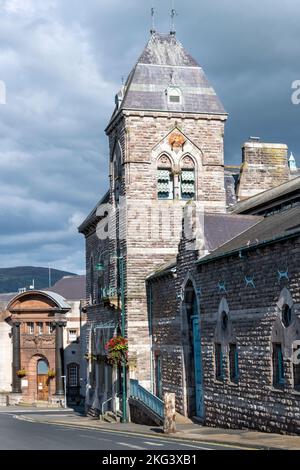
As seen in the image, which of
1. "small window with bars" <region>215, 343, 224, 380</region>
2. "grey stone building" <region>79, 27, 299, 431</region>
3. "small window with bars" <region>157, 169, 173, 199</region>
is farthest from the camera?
"small window with bars" <region>157, 169, 173, 199</region>

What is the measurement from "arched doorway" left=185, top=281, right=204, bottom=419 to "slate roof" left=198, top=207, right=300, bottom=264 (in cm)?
273

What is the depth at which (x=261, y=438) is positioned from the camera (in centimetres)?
2014

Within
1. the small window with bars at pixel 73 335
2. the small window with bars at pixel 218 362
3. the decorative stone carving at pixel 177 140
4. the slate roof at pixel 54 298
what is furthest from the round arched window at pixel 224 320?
the small window with bars at pixel 73 335

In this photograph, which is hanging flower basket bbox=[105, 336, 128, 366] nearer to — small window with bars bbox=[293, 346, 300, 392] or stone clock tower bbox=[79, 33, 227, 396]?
stone clock tower bbox=[79, 33, 227, 396]

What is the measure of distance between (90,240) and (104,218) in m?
4.56

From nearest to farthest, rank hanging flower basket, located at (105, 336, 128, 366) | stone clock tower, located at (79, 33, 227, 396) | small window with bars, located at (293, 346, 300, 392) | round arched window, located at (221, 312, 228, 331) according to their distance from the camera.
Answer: small window with bars, located at (293, 346, 300, 392), round arched window, located at (221, 312, 228, 331), hanging flower basket, located at (105, 336, 128, 366), stone clock tower, located at (79, 33, 227, 396)

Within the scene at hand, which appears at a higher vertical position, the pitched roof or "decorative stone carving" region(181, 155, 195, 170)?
"decorative stone carving" region(181, 155, 195, 170)

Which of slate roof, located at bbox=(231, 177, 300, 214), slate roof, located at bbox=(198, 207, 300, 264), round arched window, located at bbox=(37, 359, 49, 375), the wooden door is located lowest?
the wooden door

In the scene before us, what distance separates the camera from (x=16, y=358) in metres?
63.3

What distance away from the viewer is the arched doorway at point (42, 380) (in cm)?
6294

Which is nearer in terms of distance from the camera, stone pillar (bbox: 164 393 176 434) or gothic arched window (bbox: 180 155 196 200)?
stone pillar (bbox: 164 393 176 434)

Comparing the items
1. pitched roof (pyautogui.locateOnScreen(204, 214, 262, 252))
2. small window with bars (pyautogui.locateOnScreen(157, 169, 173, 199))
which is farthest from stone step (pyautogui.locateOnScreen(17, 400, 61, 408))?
pitched roof (pyautogui.locateOnScreen(204, 214, 262, 252))

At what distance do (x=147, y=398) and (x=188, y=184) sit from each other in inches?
410

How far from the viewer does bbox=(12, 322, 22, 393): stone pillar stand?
62906mm
